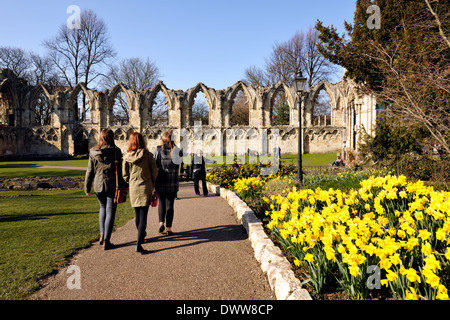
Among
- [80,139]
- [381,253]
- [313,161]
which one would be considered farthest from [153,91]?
[381,253]

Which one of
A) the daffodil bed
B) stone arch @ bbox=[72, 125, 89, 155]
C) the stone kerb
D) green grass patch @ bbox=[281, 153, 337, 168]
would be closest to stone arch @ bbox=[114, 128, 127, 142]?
stone arch @ bbox=[72, 125, 89, 155]

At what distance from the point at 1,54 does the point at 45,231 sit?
46346mm

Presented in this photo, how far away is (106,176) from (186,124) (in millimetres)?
24412

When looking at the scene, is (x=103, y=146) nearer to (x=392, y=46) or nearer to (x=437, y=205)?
(x=437, y=205)

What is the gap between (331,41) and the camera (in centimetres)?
1030

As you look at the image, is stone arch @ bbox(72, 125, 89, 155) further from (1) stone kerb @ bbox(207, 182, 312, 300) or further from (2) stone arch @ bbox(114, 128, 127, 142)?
(1) stone kerb @ bbox(207, 182, 312, 300)

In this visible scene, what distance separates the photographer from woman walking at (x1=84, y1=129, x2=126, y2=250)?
4379 millimetres

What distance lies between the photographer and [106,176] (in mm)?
4391

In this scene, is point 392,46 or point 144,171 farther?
point 392,46

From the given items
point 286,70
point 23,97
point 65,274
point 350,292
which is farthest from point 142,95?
point 350,292

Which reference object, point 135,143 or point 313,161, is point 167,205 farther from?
point 313,161

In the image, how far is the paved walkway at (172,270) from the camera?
3016mm

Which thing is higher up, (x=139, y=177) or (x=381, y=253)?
(x=139, y=177)
